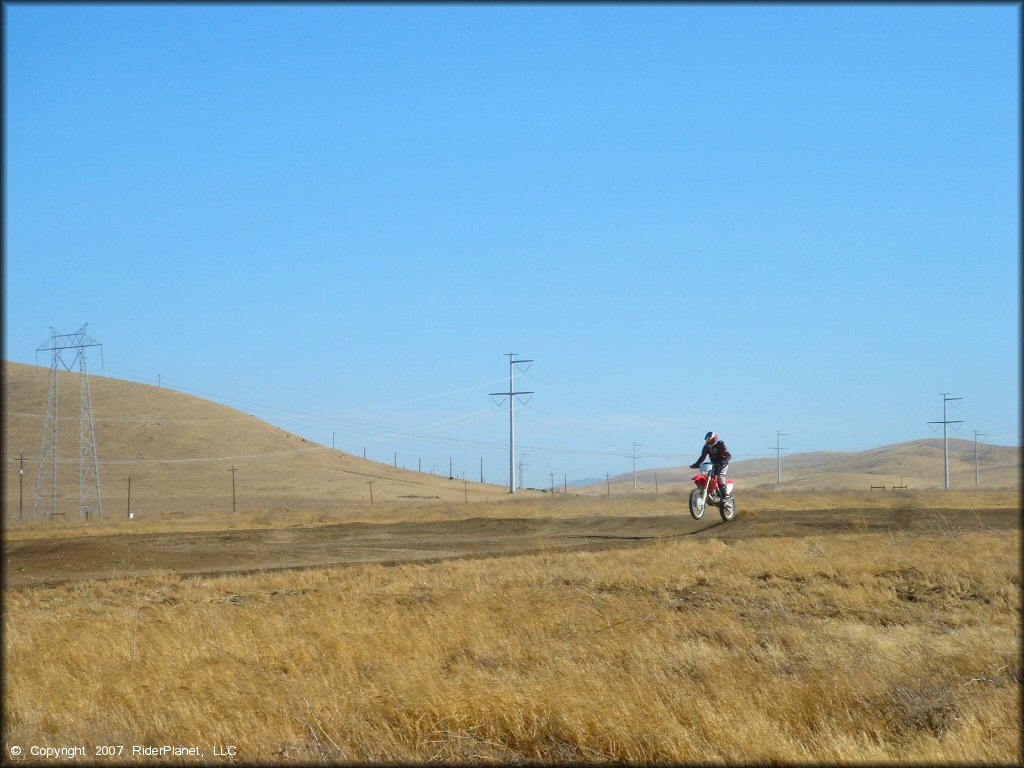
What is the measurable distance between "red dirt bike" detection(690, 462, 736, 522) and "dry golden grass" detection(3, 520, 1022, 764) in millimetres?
9319

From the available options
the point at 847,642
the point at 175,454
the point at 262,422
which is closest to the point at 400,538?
the point at 847,642

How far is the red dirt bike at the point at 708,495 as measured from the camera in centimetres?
2978

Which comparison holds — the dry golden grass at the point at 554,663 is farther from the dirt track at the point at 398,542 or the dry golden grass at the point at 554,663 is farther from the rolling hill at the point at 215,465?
the rolling hill at the point at 215,465

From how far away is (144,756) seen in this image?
8383mm

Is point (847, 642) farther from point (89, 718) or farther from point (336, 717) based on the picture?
point (89, 718)

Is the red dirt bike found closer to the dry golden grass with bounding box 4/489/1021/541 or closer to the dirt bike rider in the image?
the dirt bike rider

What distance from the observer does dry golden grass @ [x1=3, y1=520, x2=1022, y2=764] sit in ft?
28.8

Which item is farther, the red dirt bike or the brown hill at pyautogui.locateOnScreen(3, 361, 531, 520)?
the brown hill at pyautogui.locateOnScreen(3, 361, 531, 520)

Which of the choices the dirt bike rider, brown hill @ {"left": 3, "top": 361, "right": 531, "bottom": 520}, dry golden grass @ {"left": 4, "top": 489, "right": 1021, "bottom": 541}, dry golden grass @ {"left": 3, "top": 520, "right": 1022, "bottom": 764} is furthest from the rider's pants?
brown hill @ {"left": 3, "top": 361, "right": 531, "bottom": 520}

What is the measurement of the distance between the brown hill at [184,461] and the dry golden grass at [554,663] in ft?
240

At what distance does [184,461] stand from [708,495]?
358 feet

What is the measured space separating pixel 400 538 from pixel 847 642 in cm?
2322

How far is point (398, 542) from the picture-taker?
3209cm

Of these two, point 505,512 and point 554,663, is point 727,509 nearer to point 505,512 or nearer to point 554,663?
point 554,663
